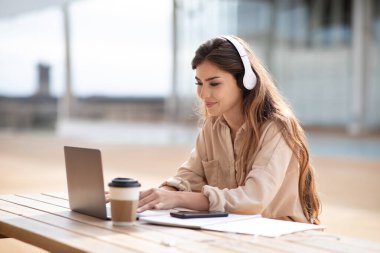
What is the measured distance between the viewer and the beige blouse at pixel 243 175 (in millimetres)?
1971

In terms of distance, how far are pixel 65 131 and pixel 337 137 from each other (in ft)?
26.0

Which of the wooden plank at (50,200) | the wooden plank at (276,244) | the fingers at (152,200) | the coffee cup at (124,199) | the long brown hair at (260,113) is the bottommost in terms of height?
the wooden plank at (50,200)

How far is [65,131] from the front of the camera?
18094 millimetres

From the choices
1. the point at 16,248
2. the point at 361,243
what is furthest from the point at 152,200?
the point at 16,248

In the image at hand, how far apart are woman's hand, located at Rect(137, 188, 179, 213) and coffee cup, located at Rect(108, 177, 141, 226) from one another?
205 millimetres

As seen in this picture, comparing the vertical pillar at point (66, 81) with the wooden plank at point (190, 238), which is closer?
the wooden plank at point (190, 238)

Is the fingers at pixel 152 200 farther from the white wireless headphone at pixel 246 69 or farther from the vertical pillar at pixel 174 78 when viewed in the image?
the vertical pillar at pixel 174 78

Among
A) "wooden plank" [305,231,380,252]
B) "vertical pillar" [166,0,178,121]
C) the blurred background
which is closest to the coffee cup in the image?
"wooden plank" [305,231,380,252]

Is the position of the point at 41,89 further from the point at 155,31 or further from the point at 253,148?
the point at 253,148

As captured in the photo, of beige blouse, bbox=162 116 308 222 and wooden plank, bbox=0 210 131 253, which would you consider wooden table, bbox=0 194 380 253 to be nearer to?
wooden plank, bbox=0 210 131 253

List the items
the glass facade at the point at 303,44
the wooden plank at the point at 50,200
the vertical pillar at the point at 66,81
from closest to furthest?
the wooden plank at the point at 50,200, the glass facade at the point at 303,44, the vertical pillar at the point at 66,81

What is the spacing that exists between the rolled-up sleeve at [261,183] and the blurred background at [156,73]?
619 centimetres

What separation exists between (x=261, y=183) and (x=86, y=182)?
540 mm

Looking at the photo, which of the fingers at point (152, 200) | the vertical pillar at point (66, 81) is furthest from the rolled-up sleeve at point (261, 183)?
the vertical pillar at point (66, 81)
